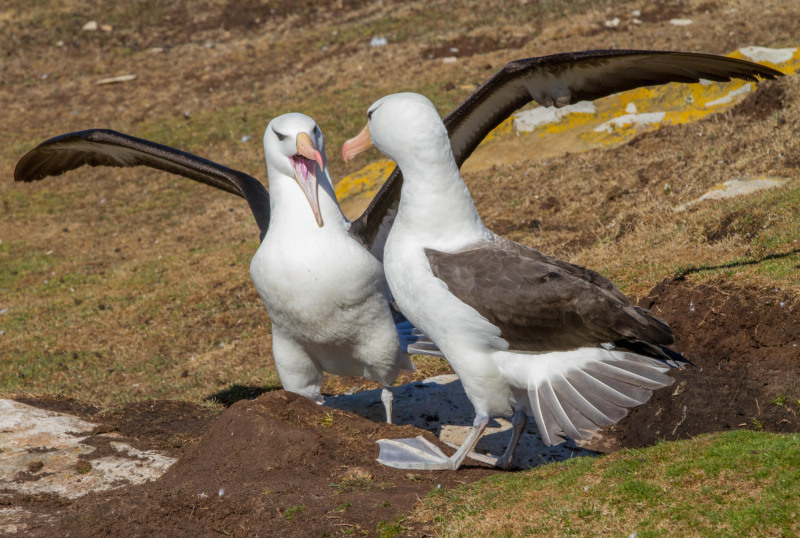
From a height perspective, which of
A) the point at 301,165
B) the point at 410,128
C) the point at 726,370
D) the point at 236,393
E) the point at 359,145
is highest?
the point at 410,128

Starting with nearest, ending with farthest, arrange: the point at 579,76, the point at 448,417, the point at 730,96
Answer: the point at 579,76 < the point at 448,417 < the point at 730,96

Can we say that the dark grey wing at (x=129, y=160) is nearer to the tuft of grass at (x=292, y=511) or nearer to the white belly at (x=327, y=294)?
the white belly at (x=327, y=294)

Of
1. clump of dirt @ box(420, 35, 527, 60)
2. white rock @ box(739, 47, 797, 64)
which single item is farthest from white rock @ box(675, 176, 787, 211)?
clump of dirt @ box(420, 35, 527, 60)

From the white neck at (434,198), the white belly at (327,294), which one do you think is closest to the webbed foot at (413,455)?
the white belly at (327,294)

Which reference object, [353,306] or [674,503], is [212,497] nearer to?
[353,306]

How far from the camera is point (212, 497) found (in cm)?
464

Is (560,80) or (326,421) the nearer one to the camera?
(326,421)

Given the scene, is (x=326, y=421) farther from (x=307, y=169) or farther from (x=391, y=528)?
(x=307, y=169)

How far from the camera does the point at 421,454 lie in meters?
5.29

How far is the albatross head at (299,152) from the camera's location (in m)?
5.95

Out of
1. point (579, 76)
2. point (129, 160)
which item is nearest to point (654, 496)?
point (579, 76)

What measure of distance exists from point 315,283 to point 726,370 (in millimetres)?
3051

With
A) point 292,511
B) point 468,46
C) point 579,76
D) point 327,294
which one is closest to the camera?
point 292,511

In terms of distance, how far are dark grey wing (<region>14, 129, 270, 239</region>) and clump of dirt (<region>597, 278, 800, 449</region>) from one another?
3.37m
